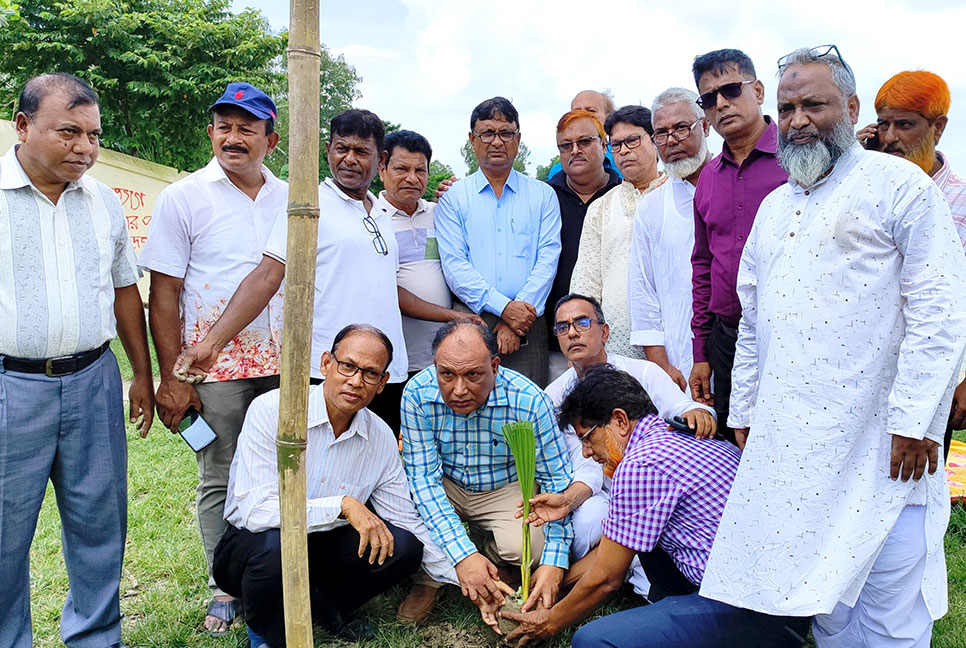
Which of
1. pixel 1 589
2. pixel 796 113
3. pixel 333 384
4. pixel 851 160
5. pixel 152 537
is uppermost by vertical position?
pixel 796 113

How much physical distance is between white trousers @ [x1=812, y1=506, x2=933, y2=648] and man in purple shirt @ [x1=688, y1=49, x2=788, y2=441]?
3.23ft

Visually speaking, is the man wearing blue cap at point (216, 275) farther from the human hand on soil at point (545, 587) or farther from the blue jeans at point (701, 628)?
the blue jeans at point (701, 628)

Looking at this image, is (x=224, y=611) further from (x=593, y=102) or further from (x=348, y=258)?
(x=593, y=102)

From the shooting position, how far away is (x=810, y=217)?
7.77 feet

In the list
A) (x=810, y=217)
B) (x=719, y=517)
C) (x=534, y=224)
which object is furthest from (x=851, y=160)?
(x=534, y=224)

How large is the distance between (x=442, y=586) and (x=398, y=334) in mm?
1191

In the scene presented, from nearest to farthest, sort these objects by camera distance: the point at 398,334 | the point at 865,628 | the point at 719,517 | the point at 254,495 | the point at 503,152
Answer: the point at 865,628 < the point at 719,517 < the point at 254,495 < the point at 398,334 < the point at 503,152

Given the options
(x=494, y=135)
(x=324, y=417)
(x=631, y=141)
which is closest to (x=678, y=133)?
(x=631, y=141)

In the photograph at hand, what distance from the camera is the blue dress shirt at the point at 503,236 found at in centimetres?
404

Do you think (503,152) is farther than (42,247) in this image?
Yes

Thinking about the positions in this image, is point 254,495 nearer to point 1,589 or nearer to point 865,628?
point 1,589

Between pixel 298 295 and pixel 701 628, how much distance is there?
1.71 meters

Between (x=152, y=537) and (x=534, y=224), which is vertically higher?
(x=534, y=224)

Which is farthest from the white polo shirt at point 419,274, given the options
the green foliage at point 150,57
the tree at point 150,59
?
the green foliage at point 150,57
